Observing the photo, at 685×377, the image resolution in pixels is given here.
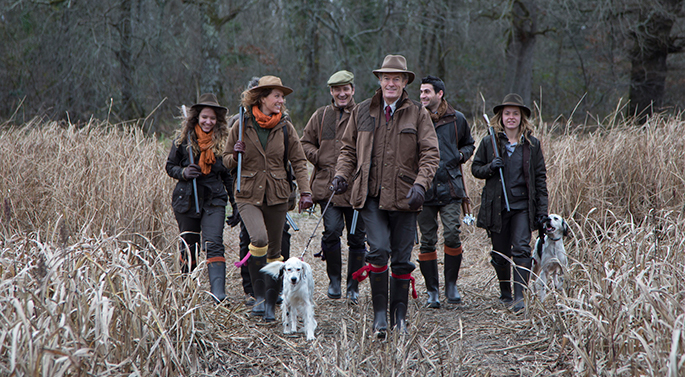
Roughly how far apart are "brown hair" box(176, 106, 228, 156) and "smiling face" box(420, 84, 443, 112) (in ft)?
6.26

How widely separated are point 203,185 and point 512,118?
289 centimetres

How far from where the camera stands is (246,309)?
506 centimetres

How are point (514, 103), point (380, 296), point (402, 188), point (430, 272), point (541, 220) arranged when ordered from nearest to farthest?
point (402, 188) < point (380, 296) < point (541, 220) < point (514, 103) < point (430, 272)

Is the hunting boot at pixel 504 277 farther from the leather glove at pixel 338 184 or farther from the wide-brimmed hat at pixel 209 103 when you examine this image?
the wide-brimmed hat at pixel 209 103

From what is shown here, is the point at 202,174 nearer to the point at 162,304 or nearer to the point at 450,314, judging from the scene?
the point at 162,304

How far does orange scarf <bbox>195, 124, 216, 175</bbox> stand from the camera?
16.7 feet

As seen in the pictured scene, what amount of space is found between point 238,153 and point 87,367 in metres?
2.35

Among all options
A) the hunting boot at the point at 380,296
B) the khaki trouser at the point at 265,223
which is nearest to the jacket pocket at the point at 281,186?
the khaki trouser at the point at 265,223

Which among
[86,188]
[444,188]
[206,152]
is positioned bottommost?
[86,188]

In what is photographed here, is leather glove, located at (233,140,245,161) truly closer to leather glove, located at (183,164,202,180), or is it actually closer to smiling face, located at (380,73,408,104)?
leather glove, located at (183,164,202,180)

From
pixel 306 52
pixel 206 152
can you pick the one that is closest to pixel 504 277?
pixel 206 152

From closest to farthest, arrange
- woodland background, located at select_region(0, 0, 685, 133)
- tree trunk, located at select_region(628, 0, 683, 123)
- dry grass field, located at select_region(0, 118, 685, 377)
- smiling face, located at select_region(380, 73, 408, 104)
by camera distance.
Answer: dry grass field, located at select_region(0, 118, 685, 377)
smiling face, located at select_region(380, 73, 408, 104)
woodland background, located at select_region(0, 0, 685, 133)
tree trunk, located at select_region(628, 0, 683, 123)

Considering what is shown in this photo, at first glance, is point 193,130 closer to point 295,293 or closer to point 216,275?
point 216,275

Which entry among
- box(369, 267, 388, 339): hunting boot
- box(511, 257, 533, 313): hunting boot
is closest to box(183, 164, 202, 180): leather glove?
box(369, 267, 388, 339): hunting boot
